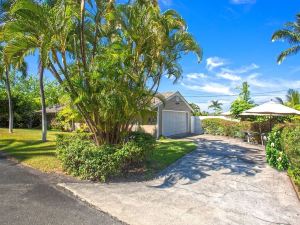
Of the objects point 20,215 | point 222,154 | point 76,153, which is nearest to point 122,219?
point 20,215

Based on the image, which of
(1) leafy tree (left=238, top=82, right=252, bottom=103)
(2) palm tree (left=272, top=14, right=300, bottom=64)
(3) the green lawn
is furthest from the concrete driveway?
(1) leafy tree (left=238, top=82, right=252, bottom=103)

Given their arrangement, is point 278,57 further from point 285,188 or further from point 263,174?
point 285,188

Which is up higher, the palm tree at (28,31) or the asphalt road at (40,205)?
the palm tree at (28,31)

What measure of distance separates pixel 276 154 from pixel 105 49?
7.76 m

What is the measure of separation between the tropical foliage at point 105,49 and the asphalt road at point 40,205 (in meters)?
2.72

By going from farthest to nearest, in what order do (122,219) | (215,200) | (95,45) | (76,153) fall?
(95,45)
(76,153)
(215,200)
(122,219)

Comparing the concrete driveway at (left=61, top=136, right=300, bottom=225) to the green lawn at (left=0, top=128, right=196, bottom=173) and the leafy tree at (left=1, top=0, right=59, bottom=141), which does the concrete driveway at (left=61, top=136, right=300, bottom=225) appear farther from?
the leafy tree at (left=1, top=0, right=59, bottom=141)

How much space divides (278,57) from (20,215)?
22612mm

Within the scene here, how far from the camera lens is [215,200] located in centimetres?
736

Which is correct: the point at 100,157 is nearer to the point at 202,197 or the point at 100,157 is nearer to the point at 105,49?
the point at 202,197

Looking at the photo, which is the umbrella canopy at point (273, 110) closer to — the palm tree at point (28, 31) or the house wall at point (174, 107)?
the house wall at point (174, 107)

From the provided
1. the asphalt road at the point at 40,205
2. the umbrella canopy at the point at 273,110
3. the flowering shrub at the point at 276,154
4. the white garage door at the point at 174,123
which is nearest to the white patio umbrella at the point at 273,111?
the umbrella canopy at the point at 273,110

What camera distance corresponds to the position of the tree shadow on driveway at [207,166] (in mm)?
9578

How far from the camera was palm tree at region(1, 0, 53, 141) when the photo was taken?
27.1 ft
